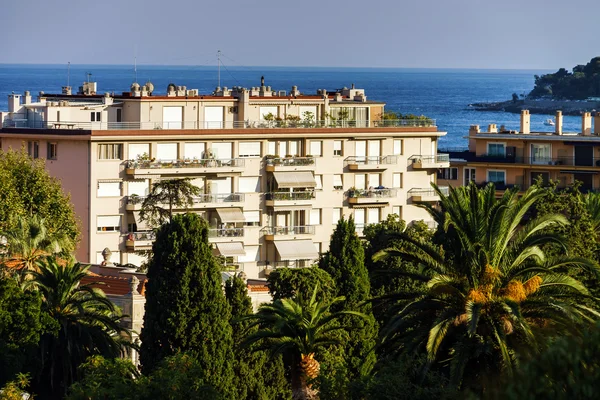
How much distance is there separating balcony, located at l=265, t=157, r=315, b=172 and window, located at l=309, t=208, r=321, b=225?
6.38 feet

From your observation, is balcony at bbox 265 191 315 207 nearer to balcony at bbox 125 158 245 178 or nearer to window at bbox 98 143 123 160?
balcony at bbox 125 158 245 178

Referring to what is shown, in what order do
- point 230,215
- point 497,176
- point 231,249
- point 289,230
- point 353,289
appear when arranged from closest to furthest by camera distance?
point 353,289, point 231,249, point 230,215, point 289,230, point 497,176

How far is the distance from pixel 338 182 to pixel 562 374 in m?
61.2

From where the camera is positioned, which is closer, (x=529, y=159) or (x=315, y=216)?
(x=315, y=216)

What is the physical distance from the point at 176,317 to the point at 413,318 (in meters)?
6.81

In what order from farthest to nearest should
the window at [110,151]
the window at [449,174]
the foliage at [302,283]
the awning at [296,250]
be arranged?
the window at [449,174] → the awning at [296,250] → the window at [110,151] → the foliage at [302,283]

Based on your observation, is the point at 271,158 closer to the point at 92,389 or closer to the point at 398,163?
the point at 398,163

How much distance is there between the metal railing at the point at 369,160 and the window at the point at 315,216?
310cm

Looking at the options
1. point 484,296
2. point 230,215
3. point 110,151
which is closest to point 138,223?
point 110,151

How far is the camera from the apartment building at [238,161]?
73.0 m

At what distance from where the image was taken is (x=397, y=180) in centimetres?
8338

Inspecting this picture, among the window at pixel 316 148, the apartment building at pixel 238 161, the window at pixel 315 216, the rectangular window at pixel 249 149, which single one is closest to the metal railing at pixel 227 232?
the apartment building at pixel 238 161

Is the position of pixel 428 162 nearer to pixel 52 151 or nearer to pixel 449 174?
pixel 449 174

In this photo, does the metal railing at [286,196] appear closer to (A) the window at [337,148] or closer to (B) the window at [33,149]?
(A) the window at [337,148]
